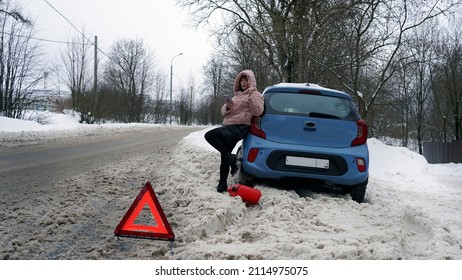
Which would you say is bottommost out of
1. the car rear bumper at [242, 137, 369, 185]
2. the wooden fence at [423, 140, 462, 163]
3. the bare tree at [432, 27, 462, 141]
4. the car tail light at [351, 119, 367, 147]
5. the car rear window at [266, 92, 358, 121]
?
the wooden fence at [423, 140, 462, 163]

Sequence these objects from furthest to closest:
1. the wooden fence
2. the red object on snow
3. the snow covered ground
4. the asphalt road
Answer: the wooden fence < the asphalt road < the red object on snow < the snow covered ground

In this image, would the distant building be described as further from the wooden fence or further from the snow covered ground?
the wooden fence

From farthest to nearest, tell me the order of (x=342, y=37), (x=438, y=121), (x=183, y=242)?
(x=438, y=121) < (x=342, y=37) < (x=183, y=242)

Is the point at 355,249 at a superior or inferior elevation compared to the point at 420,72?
inferior

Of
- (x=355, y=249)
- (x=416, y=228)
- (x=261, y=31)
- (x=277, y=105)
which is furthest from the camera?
(x=261, y=31)

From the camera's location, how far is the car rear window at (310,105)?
498cm

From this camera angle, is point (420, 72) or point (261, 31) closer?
point (261, 31)

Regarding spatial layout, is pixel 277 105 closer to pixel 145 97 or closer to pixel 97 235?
pixel 97 235

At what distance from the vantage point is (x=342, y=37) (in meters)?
12.7

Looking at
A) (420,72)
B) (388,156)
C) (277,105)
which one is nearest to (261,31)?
(388,156)

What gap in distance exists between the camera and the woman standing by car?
4.96 meters

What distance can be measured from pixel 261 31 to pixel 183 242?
13688 mm

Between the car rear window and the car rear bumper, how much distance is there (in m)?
0.47

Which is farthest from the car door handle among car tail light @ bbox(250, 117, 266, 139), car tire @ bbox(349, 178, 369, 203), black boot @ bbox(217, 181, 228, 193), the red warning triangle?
the red warning triangle
